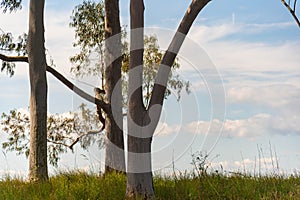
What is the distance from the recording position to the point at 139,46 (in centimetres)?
793

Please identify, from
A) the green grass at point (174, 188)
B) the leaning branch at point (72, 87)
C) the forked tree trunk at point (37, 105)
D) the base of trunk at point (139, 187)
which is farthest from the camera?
the leaning branch at point (72, 87)

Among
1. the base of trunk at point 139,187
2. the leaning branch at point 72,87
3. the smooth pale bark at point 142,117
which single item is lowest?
the base of trunk at point 139,187

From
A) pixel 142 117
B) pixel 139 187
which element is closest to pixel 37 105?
pixel 142 117

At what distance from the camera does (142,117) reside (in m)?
7.62

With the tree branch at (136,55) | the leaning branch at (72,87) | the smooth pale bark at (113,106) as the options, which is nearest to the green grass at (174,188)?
the tree branch at (136,55)

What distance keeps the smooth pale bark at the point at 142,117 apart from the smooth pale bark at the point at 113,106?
308 cm

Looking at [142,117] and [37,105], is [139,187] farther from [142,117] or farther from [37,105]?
[37,105]

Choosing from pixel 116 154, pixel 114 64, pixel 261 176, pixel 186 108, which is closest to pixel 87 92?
pixel 114 64

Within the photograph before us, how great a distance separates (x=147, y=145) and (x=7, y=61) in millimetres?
5303

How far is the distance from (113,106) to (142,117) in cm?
333

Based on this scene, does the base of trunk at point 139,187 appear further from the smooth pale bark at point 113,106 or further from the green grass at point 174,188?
the smooth pale bark at point 113,106

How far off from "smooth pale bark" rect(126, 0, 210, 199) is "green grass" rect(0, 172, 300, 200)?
0.43 metres

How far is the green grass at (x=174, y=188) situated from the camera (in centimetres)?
769

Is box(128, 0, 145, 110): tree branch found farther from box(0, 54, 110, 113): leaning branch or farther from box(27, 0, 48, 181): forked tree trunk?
box(0, 54, 110, 113): leaning branch
